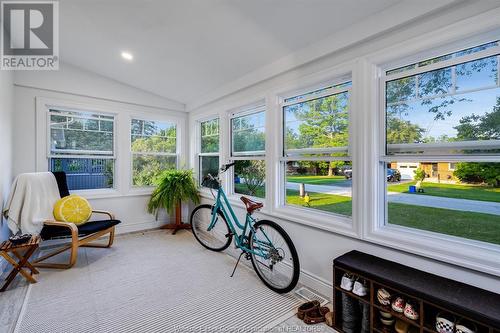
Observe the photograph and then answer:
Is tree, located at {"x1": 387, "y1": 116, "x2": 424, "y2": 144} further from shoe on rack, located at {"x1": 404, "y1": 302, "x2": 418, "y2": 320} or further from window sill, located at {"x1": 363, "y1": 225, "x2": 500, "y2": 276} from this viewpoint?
shoe on rack, located at {"x1": 404, "y1": 302, "x2": 418, "y2": 320}

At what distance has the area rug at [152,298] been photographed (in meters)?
1.77

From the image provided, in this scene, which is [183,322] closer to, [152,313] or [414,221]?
[152,313]

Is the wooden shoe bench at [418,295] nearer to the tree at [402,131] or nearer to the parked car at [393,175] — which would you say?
the parked car at [393,175]

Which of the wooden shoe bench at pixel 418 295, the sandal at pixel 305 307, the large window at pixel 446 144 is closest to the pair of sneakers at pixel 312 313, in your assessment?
the sandal at pixel 305 307

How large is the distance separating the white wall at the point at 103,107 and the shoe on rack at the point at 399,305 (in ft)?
12.5

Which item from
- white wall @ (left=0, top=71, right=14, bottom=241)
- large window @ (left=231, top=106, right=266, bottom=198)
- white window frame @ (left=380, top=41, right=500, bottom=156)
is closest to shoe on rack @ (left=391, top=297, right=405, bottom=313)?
white window frame @ (left=380, top=41, right=500, bottom=156)

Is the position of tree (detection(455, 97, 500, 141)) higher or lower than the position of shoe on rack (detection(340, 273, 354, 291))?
higher

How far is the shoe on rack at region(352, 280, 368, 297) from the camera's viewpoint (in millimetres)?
1601

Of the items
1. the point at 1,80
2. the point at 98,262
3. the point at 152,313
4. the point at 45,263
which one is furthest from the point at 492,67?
the point at 45,263

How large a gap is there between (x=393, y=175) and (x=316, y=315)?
4.11 ft

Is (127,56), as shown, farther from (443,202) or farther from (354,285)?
(443,202)

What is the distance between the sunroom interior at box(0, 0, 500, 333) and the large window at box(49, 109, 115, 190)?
0.07 ft

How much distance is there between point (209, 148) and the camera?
4160mm

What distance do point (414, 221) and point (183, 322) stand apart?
1.92 m
